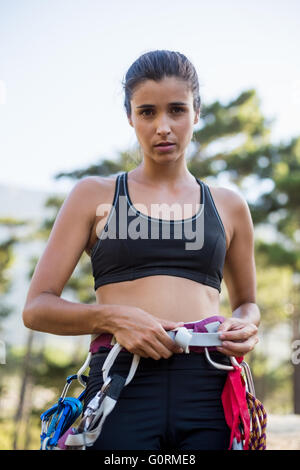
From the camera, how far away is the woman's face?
74.7 inches

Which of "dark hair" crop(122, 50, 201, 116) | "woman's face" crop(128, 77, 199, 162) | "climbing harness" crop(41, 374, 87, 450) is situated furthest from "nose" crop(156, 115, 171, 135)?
"climbing harness" crop(41, 374, 87, 450)

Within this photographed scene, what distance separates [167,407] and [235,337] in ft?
1.00

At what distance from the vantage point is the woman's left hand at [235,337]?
170 cm

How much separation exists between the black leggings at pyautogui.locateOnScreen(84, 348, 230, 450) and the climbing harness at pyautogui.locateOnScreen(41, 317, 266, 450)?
4 centimetres

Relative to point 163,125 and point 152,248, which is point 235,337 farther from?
Answer: point 163,125

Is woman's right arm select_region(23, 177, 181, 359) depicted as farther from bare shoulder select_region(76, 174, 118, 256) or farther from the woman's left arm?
the woman's left arm

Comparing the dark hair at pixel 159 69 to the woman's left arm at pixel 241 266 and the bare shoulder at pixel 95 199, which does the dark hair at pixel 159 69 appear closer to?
the bare shoulder at pixel 95 199

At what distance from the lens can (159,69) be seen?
75.8 inches

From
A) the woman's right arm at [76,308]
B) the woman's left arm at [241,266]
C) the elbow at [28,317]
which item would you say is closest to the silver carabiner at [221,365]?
the woman's right arm at [76,308]

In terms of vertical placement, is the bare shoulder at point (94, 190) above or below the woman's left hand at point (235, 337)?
above

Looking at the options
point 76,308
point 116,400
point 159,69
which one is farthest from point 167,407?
point 159,69

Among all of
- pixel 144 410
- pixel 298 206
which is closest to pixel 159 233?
pixel 144 410

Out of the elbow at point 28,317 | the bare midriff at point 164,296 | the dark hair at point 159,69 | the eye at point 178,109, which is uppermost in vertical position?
the dark hair at point 159,69
